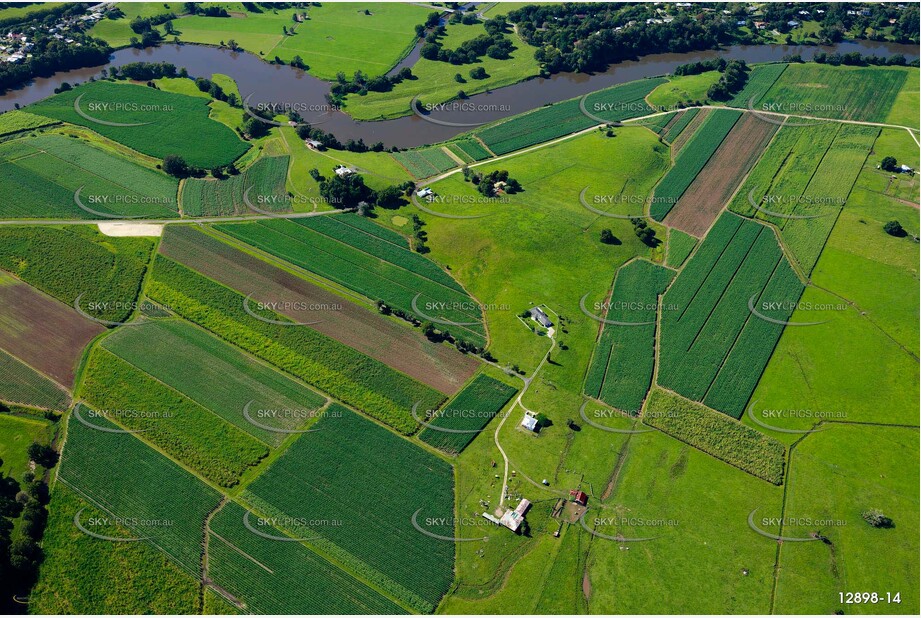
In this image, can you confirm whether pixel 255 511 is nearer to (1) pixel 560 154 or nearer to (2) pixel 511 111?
(1) pixel 560 154

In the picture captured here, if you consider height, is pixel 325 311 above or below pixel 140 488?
above

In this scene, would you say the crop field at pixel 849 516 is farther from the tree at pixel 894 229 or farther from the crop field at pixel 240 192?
the crop field at pixel 240 192

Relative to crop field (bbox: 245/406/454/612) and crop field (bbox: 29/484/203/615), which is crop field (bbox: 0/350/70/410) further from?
crop field (bbox: 245/406/454/612)

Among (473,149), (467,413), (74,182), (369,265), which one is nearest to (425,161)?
(473,149)

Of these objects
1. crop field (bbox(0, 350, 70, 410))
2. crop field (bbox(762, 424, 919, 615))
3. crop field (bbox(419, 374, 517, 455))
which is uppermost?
crop field (bbox(0, 350, 70, 410))

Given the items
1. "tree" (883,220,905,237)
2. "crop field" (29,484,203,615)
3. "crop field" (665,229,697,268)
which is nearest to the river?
"crop field" (665,229,697,268)

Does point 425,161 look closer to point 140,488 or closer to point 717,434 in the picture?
point 717,434

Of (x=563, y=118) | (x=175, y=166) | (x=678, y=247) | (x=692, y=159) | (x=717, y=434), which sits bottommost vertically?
(x=717, y=434)

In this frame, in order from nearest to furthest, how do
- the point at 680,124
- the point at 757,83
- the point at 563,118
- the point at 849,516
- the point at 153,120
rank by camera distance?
the point at 849,516, the point at 680,124, the point at 153,120, the point at 563,118, the point at 757,83
